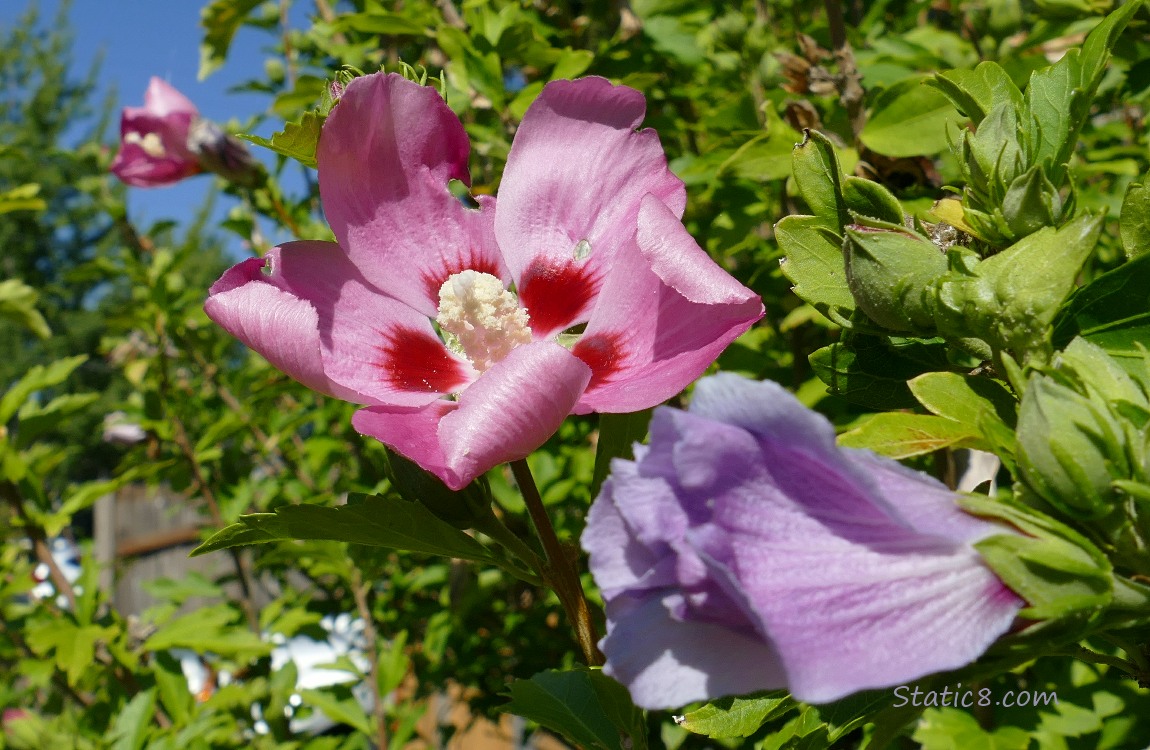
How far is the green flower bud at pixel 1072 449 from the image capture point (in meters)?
0.45

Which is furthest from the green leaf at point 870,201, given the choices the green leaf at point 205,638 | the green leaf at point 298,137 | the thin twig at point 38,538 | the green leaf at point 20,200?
the thin twig at point 38,538

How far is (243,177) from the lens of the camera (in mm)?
2287

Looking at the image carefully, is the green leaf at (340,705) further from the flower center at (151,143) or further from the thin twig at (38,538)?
the flower center at (151,143)

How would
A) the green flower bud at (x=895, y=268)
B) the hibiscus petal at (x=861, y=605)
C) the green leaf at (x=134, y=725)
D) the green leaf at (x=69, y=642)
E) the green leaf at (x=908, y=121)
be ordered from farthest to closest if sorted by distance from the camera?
the green leaf at (x=69, y=642) → the green leaf at (x=134, y=725) → the green leaf at (x=908, y=121) → the green flower bud at (x=895, y=268) → the hibiscus petal at (x=861, y=605)

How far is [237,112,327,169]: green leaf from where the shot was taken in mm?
745

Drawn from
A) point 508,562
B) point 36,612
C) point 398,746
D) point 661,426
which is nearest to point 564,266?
point 508,562

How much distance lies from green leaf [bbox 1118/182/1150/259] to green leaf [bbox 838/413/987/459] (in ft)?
0.63

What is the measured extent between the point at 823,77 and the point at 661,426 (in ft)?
3.53

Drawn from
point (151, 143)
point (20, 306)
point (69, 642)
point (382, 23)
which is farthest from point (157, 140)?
point (69, 642)

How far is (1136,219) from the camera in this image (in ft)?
2.11

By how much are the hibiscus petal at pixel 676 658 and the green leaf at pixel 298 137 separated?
18.8 inches

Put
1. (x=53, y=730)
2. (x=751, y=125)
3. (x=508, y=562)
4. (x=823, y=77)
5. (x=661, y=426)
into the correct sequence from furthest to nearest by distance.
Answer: (x=53, y=730)
(x=751, y=125)
(x=823, y=77)
(x=508, y=562)
(x=661, y=426)

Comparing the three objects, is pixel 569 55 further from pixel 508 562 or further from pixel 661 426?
pixel 661 426

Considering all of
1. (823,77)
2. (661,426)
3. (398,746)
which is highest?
A: (661,426)
